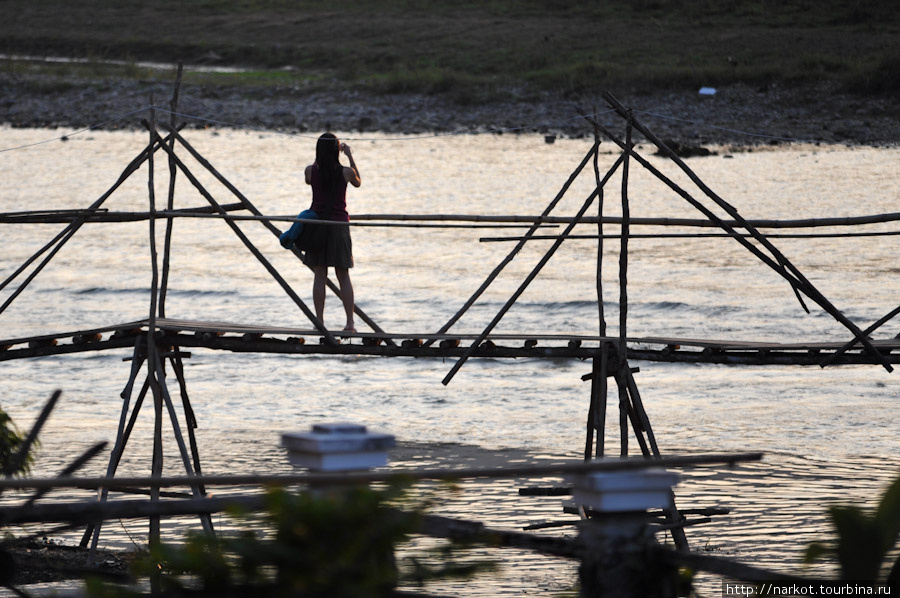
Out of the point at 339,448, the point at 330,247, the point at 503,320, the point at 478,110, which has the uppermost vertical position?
the point at 478,110

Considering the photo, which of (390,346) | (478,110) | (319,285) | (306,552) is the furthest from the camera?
(478,110)

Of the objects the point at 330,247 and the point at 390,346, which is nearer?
the point at 390,346

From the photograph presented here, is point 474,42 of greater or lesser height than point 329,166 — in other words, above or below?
above

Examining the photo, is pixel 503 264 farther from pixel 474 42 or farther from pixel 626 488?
pixel 474 42

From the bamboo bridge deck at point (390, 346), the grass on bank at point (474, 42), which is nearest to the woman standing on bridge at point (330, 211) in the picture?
the bamboo bridge deck at point (390, 346)

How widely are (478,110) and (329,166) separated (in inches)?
964

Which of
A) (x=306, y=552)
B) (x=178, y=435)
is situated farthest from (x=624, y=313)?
(x=306, y=552)

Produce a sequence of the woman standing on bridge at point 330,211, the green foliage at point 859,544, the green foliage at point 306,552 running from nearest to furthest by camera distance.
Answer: the green foliage at point 306,552, the green foliage at point 859,544, the woman standing on bridge at point 330,211

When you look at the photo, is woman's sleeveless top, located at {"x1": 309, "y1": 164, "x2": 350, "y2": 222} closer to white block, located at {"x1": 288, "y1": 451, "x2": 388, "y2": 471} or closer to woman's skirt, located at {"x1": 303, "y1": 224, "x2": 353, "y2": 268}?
woman's skirt, located at {"x1": 303, "y1": 224, "x2": 353, "y2": 268}

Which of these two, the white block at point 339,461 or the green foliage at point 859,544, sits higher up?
the white block at point 339,461

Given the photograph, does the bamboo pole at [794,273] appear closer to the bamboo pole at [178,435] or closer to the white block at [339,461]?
the bamboo pole at [178,435]

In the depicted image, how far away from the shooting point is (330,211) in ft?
26.1

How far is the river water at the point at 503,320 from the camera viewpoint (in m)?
8.91

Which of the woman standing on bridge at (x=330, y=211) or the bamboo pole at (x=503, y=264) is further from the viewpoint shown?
the woman standing on bridge at (x=330, y=211)
